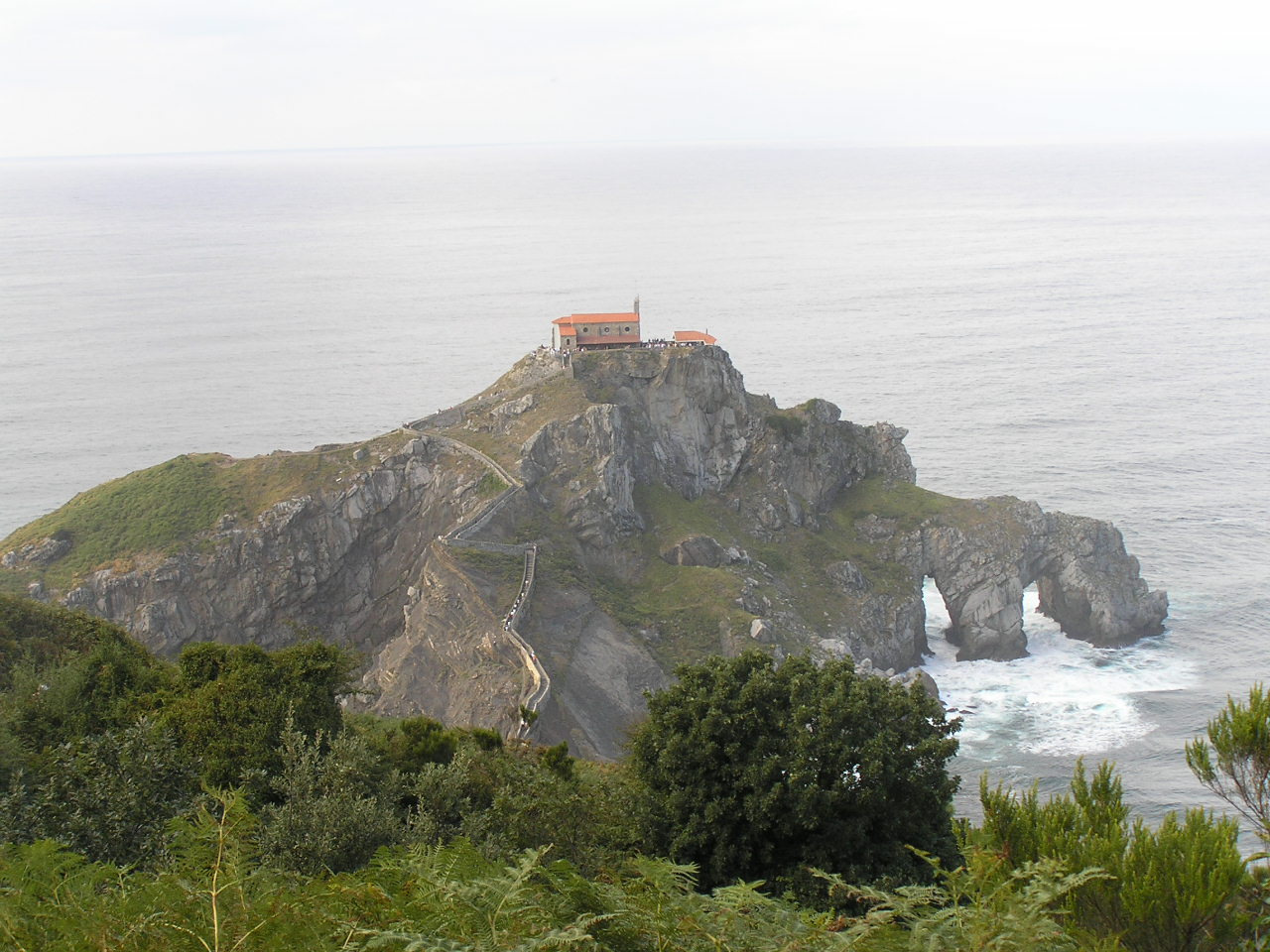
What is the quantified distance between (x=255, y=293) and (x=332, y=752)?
177 meters

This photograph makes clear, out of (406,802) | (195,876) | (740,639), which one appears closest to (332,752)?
(406,802)

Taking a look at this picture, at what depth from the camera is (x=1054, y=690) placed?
70938 mm

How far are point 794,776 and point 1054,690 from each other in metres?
50.1

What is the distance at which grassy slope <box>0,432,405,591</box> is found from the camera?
68.2 m

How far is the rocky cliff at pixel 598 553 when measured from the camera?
62406mm

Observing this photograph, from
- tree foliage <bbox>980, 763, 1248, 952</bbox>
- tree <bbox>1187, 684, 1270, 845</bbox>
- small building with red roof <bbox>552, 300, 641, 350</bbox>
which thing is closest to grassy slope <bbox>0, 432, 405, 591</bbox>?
small building with red roof <bbox>552, 300, 641, 350</bbox>

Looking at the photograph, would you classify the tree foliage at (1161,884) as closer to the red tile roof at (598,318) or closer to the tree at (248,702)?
the tree at (248,702)

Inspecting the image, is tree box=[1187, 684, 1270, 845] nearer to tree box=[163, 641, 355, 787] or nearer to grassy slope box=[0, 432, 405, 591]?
tree box=[163, 641, 355, 787]

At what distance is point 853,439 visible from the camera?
84812mm

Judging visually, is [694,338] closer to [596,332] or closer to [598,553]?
[596,332]

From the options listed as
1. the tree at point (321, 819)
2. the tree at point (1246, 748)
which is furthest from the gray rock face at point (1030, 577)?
the tree at point (1246, 748)

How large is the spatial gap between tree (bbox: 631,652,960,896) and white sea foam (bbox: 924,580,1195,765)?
36.2 meters

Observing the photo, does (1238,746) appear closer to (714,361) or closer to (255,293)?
(714,361)

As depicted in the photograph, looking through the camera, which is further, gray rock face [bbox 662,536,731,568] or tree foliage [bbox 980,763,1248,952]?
gray rock face [bbox 662,536,731,568]
